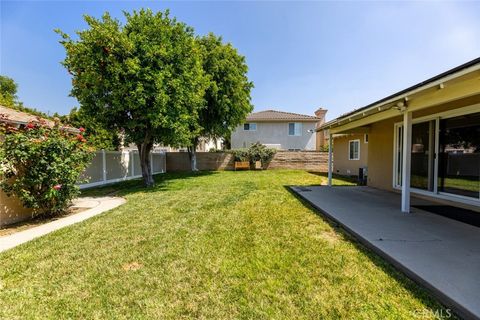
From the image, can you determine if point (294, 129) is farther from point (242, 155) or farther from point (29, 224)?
point (29, 224)

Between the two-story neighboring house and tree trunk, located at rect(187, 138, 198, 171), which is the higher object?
the two-story neighboring house

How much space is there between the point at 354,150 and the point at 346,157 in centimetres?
114

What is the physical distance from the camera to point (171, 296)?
Answer: 262cm

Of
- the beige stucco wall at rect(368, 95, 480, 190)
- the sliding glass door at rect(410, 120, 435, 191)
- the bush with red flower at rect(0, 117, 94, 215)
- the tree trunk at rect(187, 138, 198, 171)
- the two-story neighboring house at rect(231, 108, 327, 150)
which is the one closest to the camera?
the bush with red flower at rect(0, 117, 94, 215)

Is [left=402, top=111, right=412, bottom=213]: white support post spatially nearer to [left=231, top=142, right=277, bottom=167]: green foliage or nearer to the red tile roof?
[left=231, top=142, right=277, bottom=167]: green foliage

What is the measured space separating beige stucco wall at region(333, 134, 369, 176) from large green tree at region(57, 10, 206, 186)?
10.4 meters

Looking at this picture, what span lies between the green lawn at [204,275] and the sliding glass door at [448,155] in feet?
12.2

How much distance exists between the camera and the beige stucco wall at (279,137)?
2586 centimetres

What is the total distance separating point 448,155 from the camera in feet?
20.6

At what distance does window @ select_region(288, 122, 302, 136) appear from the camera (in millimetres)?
25797

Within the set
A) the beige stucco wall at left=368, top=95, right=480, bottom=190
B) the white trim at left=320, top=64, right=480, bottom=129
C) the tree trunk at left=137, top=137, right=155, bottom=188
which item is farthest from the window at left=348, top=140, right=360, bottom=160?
the tree trunk at left=137, top=137, right=155, bottom=188

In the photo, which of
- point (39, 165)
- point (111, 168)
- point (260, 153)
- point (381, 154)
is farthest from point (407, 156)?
point (260, 153)

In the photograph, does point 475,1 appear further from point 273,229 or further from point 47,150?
point 47,150

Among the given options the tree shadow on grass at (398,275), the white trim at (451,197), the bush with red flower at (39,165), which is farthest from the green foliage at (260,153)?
the tree shadow on grass at (398,275)
